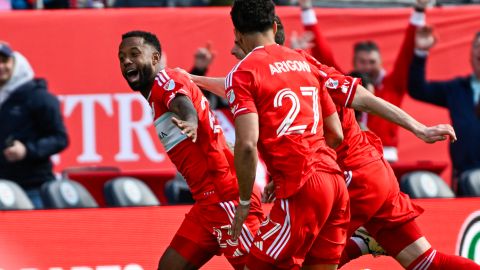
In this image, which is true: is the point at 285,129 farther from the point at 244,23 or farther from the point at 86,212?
the point at 86,212

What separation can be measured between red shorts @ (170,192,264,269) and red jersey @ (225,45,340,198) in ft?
2.66

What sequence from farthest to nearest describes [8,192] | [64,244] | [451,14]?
1. [451,14]
2. [8,192]
3. [64,244]

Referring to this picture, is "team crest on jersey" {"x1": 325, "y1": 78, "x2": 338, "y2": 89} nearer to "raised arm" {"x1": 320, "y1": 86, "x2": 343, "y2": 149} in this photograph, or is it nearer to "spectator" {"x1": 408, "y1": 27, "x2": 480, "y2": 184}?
"raised arm" {"x1": 320, "y1": 86, "x2": 343, "y2": 149}

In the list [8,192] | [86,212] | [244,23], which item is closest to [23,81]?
[8,192]

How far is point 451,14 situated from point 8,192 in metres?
5.76

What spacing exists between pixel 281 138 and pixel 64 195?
3961 millimetres

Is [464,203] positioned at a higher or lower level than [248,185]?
lower

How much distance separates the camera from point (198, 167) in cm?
834

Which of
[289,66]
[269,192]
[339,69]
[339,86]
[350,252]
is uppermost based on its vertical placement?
[289,66]

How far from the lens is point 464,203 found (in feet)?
31.8

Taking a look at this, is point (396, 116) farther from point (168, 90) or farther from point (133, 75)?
point (133, 75)

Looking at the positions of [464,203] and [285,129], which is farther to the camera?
[464,203]

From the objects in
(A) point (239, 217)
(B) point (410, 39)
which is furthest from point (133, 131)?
(A) point (239, 217)

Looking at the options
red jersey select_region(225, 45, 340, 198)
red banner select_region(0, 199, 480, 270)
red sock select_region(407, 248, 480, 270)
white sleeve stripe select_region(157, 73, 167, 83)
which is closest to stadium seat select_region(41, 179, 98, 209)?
red banner select_region(0, 199, 480, 270)
